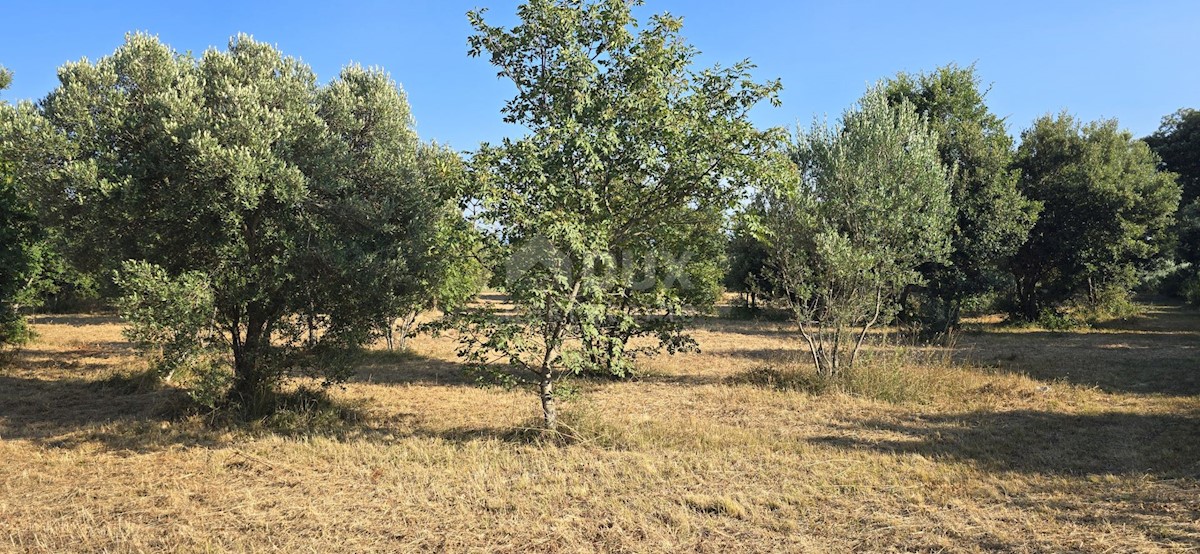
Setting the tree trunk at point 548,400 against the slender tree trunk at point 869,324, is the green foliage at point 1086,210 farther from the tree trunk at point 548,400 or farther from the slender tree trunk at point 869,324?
the tree trunk at point 548,400

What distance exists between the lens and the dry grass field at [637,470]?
630 centimetres

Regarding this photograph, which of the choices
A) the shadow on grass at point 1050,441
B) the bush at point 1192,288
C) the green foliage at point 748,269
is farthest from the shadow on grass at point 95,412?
the bush at point 1192,288

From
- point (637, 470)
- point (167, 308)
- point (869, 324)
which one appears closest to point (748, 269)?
point (869, 324)

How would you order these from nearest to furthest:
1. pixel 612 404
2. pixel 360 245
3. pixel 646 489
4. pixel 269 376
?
pixel 646 489
pixel 360 245
pixel 269 376
pixel 612 404

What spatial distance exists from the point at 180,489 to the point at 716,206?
797cm

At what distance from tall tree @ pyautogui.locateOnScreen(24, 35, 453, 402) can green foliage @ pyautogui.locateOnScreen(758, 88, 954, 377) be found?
8254 mm

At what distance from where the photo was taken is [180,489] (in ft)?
25.3

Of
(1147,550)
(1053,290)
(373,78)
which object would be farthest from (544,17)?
(1053,290)

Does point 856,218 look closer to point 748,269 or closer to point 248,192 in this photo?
point 248,192

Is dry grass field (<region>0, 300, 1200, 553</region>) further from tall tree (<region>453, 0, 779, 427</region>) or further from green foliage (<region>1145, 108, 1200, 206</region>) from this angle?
green foliage (<region>1145, 108, 1200, 206</region>)

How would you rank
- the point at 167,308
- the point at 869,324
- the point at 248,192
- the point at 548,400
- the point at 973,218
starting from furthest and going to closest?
1. the point at 973,218
2. the point at 869,324
3. the point at 548,400
4. the point at 248,192
5. the point at 167,308

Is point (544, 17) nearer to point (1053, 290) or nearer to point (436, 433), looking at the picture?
point (436, 433)

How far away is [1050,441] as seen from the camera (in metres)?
9.98

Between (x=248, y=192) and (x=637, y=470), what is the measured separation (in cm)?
664
